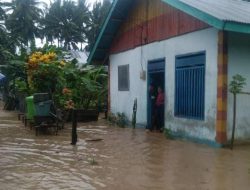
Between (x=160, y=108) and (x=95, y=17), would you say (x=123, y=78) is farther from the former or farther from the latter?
(x=95, y=17)

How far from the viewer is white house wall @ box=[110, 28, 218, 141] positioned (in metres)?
11.9

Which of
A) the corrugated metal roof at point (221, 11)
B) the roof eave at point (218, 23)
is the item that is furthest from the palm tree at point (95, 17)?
the roof eave at point (218, 23)

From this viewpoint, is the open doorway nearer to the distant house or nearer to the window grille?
the distant house

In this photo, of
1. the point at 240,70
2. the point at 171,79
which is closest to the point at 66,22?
the point at 171,79

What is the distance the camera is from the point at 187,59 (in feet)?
43.2

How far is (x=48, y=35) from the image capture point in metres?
59.5

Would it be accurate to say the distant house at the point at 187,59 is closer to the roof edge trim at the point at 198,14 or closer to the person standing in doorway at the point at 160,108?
the roof edge trim at the point at 198,14

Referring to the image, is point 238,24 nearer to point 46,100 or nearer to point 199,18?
point 199,18

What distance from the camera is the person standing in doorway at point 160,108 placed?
48.6 feet

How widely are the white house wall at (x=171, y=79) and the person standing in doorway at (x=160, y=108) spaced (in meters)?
0.40

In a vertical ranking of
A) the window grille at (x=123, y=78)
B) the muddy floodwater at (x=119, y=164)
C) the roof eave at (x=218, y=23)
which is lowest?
the muddy floodwater at (x=119, y=164)

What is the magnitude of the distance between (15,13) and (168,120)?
43.3 metres

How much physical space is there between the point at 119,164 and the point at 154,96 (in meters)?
6.60

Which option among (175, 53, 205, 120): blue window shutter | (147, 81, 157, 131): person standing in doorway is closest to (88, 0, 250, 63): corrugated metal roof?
(175, 53, 205, 120): blue window shutter
